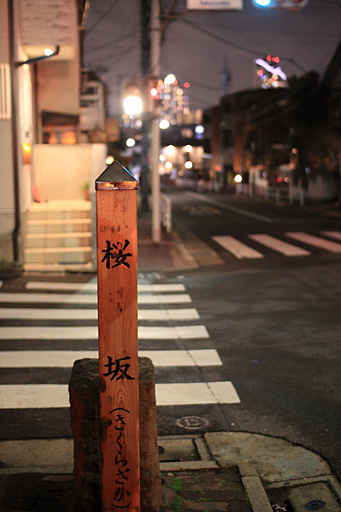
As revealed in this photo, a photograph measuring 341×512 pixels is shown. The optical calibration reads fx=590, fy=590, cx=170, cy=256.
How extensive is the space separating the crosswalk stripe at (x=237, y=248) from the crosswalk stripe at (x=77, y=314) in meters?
6.59

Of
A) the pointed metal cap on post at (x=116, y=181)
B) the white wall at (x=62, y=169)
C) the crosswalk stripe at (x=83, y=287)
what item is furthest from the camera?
the white wall at (x=62, y=169)

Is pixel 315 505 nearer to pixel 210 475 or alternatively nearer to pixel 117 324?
pixel 210 475

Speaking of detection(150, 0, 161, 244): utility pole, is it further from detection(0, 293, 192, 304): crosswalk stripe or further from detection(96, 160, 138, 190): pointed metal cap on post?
detection(96, 160, 138, 190): pointed metal cap on post

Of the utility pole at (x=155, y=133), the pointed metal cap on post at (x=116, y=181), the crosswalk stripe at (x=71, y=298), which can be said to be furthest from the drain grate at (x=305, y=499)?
the utility pole at (x=155, y=133)

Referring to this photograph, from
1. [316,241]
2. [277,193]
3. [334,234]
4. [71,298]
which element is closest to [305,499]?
[71,298]

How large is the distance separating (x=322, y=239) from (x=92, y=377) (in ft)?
56.9

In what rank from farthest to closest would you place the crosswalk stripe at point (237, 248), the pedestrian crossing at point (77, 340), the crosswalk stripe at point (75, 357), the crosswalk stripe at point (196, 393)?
the crosswalk stripe at point (237, 248), the crosswalk stripe at point (75, 357), the pedestrian crossing at point (77, 340), the crosswalk stripe at point (196, 393)

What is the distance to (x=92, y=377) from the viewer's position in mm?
3881

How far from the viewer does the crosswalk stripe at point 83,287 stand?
40.0ft

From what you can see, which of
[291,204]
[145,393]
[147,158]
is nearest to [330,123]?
[291,204]

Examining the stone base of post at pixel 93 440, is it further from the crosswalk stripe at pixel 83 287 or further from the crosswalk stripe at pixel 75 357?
the crosswalk stripe at pixel 83 287

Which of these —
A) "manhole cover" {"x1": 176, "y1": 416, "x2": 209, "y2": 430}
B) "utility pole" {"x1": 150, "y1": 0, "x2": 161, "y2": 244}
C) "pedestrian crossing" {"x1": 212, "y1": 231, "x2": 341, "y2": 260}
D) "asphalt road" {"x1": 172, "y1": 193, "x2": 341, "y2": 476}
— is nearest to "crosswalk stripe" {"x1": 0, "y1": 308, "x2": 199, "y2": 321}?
"asphalt road" {"x1": 172, "y1": 193, "x2": 341, "y2": 476}

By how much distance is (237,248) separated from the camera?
18453mm

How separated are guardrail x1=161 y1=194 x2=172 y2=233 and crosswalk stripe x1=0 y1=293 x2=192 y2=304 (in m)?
10.6
